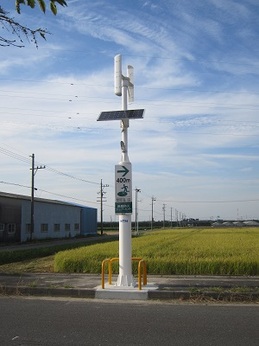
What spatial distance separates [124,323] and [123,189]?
12.8 ft

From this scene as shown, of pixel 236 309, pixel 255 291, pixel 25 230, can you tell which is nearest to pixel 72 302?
pixel 236 309

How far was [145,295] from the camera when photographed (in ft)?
31.9

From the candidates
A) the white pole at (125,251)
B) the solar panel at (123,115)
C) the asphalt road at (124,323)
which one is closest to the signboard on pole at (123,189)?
the white pole at (125,251)

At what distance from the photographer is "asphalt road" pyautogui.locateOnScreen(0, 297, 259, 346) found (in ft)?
20.4

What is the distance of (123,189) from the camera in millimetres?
10578

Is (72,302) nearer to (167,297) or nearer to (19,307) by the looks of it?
(19,307)

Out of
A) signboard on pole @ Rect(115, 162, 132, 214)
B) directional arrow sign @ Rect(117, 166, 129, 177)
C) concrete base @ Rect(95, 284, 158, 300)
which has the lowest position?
concrete base @ Rect(95, 284, 158, 300)

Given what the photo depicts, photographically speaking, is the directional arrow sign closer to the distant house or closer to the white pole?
the white pole

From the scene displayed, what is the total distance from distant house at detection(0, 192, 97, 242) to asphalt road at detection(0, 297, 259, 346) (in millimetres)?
37897

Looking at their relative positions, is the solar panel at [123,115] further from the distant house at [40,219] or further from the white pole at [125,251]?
the distant house at [40,219]

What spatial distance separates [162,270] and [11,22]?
446 inches

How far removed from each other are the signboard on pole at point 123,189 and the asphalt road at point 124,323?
2.24 metres

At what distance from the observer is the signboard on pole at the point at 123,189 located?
413 inches

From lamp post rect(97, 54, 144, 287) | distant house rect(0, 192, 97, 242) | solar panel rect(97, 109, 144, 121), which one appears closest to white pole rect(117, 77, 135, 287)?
lamp post rect(97, 54, 144, 287)
